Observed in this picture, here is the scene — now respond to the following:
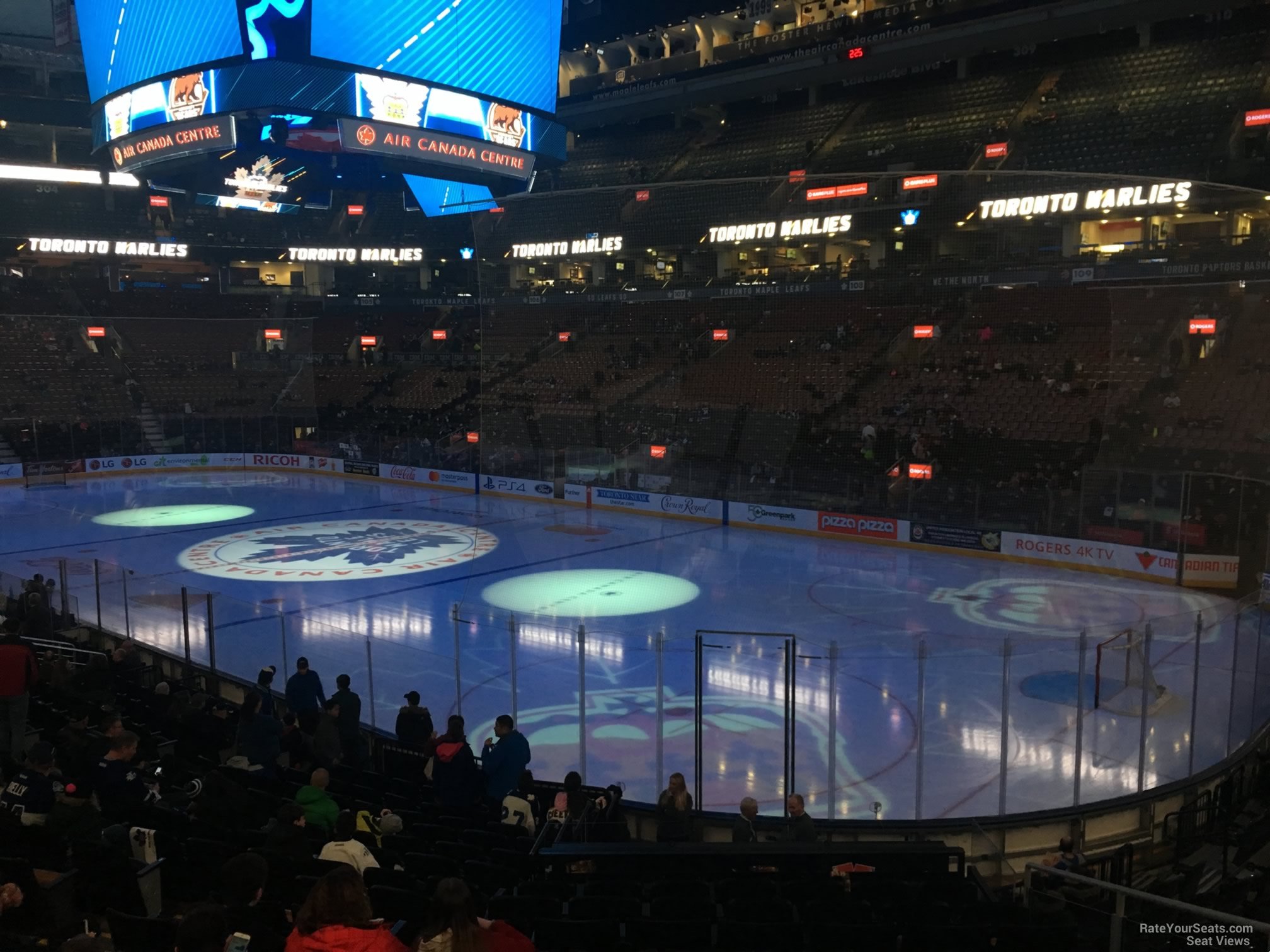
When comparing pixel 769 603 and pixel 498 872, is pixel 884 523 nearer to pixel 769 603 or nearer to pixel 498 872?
pixel 769 603

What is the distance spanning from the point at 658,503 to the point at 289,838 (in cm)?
2233

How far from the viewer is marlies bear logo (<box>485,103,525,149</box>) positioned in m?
17.0

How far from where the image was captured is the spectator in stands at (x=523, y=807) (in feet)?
25.0

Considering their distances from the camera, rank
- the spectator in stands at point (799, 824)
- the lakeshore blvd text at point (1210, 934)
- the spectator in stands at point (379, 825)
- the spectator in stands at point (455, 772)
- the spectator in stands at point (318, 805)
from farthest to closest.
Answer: the spectator in stands at point (455, 772)
the spectator in stands at point (799, 824)
the spectator in stands at point (379, 825)
the spectator in stands at point (318, 805)
the lakeshore blvd text at point (1210, 934)

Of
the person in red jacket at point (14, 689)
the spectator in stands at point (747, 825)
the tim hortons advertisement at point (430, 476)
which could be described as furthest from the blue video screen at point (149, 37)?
the tim hortons advertisement at point (430, 476)

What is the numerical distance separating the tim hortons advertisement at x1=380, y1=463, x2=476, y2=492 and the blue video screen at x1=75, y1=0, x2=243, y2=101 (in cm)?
1761

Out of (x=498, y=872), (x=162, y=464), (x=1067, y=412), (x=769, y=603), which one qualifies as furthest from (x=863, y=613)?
(x=162, y=464)

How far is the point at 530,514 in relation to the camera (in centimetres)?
2812

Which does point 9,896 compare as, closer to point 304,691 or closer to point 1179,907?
point 1179,907

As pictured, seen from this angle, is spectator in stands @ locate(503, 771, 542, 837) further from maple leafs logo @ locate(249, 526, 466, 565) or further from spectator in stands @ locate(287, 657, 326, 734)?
maple leafs logo @ locate(249, 526, 466, 565)

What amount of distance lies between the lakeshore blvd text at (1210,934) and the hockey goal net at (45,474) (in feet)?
121

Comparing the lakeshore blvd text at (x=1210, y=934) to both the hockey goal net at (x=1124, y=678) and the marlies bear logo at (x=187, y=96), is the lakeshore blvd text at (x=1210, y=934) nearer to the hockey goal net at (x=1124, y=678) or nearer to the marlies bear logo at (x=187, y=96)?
the hockey goal net at (x=1124, y=678)

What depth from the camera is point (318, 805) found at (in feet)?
20.5

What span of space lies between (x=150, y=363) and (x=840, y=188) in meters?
40.7
